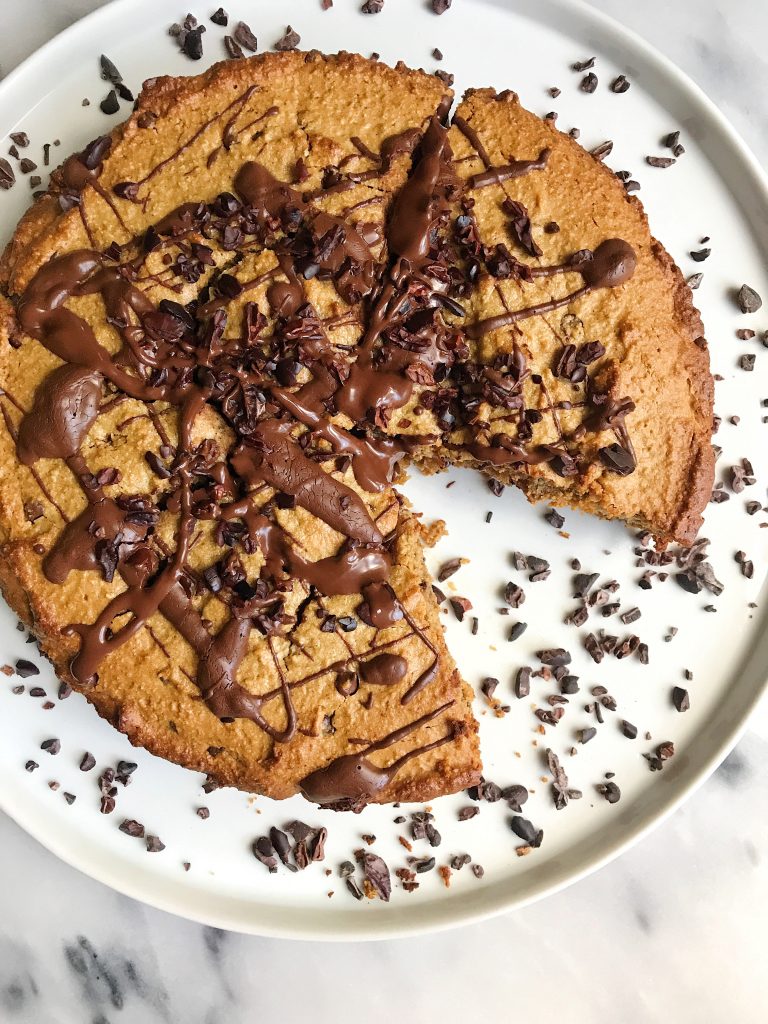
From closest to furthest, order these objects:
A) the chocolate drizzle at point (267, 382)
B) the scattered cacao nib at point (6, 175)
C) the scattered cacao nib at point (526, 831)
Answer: the chocolate drizzle at point (267, 382) < the scattered cacao nib at point (6, 175) < the scattered cacao nib at point (526, 831)

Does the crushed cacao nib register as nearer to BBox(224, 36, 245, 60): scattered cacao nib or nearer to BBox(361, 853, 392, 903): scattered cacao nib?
BBox(224, 36, 245, 60): scattered cacao nib

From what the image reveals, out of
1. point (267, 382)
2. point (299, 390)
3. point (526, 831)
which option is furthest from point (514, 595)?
→ point (267, 382)

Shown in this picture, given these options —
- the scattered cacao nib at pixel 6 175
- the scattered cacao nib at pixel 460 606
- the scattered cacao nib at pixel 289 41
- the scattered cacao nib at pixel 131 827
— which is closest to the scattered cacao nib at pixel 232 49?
the scattered cacao nib at pixel 289 41

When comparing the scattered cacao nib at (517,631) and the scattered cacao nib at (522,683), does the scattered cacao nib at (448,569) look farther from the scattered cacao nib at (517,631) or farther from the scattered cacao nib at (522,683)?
the scattered cacao nib at (522,683)

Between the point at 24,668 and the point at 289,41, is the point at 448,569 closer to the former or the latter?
the point at 24,668

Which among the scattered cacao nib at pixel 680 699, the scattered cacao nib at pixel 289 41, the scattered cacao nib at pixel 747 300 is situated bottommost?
the scattered cacao nib at pixel 680 699

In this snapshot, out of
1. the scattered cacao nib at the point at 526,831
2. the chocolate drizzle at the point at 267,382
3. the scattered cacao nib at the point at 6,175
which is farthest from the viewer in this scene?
the scattered cacao nib at the point at 526,831

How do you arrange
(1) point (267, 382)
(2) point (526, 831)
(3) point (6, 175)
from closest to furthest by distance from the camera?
(1) point (267, 382)
(3) point (6, 175)
(2) point (526, 831)
